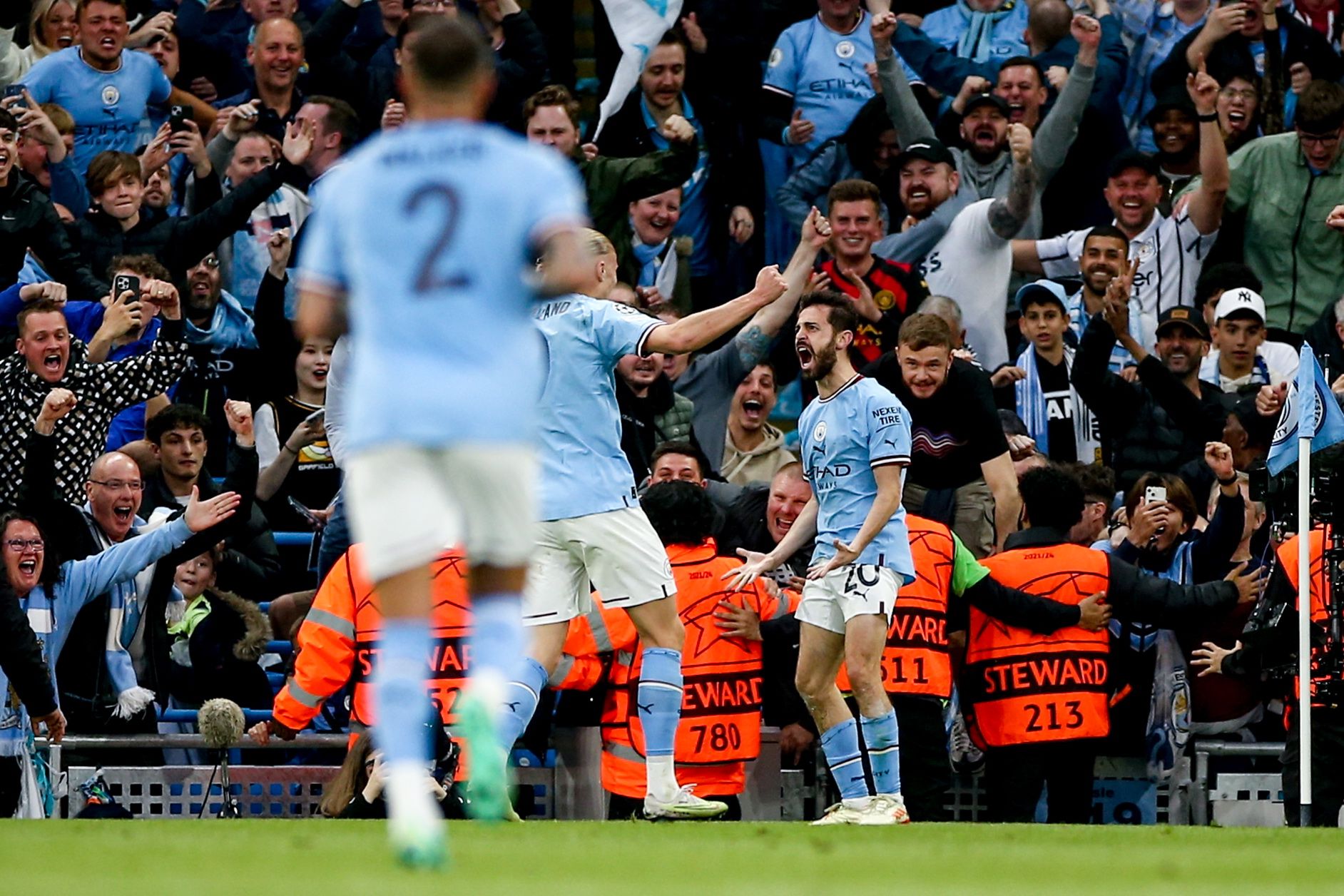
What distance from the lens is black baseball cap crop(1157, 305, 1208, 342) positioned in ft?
44.9

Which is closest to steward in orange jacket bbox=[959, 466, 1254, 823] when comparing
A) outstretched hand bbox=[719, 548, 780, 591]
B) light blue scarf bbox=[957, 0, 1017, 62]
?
outstretched hand bbox=[719, 548, 780, 591]

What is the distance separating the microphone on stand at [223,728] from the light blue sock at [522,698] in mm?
2144

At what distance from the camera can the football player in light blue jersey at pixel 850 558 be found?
31.9 ft

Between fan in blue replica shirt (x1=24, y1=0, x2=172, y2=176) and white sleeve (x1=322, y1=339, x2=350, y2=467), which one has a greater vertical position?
fan in blue replica shirt (x1=24, y1=0, x2=172, y2=176)

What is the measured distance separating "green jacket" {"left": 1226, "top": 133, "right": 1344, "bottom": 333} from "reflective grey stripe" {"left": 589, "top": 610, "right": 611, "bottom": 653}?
251 inches

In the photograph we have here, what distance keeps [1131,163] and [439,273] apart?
10.1 meters

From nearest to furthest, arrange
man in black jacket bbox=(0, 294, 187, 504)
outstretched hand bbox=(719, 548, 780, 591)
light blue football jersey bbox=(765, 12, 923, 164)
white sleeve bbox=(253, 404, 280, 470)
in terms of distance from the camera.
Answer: outstretched hand bbox=(719, 548, 780, 591), man in black jacket bbox=(0, 294, 187, 504), white sleeve bbox=(253, 404, 280, 470), light blue football jersey bbox=(765, 12, 923, 164)

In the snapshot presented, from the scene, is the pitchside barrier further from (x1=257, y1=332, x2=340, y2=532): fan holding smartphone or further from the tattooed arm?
the tattooed arm

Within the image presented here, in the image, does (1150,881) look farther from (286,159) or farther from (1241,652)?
(286,159)

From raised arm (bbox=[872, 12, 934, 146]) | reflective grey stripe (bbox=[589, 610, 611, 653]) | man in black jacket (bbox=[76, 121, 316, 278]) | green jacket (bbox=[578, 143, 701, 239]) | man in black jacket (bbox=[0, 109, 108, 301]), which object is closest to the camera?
reflective grey stripe (bbox=[589, 610, 611, 653])

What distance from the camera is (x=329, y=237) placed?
587 cm

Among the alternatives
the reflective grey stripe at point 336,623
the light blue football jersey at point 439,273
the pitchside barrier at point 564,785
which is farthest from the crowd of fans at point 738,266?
the light blue football jersey at point 439,273

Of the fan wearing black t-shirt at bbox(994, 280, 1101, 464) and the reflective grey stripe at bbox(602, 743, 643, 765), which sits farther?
the fan wearing black t-shirt at bbox(994, 280, 1101, 464)

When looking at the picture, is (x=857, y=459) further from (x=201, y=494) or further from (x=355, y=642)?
(x=201, y=494)
